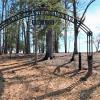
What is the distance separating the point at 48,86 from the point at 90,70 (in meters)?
3.81

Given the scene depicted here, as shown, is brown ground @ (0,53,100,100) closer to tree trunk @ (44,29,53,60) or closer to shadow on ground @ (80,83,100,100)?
shadow on ground @ (80,83,100,100)

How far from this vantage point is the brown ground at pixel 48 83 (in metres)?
15.1

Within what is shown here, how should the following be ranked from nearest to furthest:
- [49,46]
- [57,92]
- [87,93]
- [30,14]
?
[87,93] < [57,92] < [30,14] < [49,46]

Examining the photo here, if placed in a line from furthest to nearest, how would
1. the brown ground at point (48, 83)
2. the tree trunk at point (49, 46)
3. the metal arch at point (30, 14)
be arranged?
the tree trunk at point (49, 46) < the metal arch at point (30, 14) < the brown ground at point (48, 83)

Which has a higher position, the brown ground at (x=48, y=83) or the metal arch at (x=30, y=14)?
the metal arch at (x=30, y=14)

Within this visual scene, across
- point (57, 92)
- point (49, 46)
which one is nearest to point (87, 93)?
point (57, 92)

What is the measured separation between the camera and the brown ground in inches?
595

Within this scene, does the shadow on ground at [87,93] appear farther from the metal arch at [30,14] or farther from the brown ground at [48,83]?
the metal arch at [30,14]

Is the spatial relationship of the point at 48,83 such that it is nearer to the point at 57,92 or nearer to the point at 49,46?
the point at 57,92

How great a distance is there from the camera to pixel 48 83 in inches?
698

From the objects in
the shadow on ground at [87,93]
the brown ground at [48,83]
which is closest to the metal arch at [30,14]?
the brown ground at [48,83]

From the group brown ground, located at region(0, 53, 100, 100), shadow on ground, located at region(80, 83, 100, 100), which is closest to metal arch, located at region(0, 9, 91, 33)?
brown ground, located at region(0, 53, 100, 100)

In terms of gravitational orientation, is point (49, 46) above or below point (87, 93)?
above

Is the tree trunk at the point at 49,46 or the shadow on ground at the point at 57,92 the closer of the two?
the shadow on ground at the point at 57,92
